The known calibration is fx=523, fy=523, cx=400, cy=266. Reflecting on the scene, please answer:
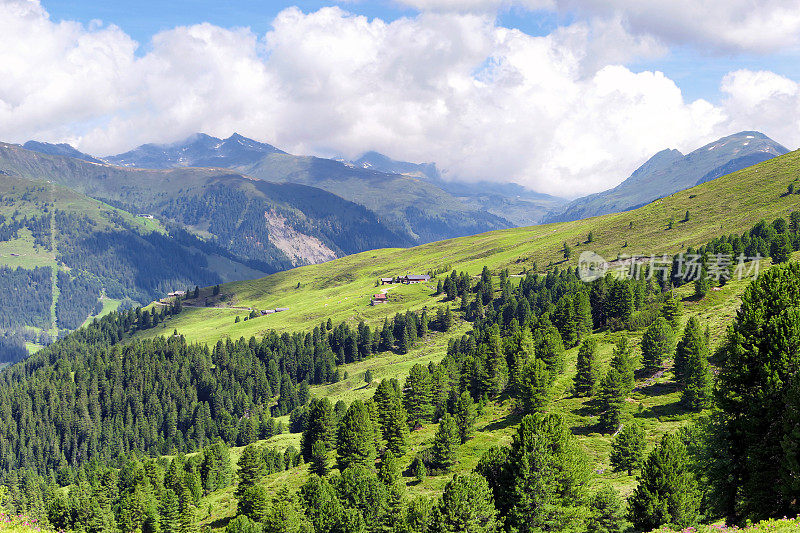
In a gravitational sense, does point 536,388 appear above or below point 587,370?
below

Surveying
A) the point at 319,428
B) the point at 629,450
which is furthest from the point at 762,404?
the point at 319,428

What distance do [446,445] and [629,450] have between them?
1188 inches

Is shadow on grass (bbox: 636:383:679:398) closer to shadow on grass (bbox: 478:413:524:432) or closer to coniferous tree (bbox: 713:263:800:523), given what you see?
shadow on grass (bbox: 478:413:524:432)

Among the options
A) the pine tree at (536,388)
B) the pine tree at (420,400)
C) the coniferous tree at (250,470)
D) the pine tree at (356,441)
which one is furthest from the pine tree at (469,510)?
the pine tree at (420,400)

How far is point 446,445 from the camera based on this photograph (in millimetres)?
90000

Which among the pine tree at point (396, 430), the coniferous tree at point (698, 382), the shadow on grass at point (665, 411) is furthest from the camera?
the pine tree at point (396, 430)

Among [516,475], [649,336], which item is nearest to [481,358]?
[649,336]

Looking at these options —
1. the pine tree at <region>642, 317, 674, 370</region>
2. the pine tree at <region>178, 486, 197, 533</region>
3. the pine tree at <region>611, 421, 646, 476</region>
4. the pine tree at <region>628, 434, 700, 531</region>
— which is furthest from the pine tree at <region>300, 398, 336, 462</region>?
the pine tree at <region>628, 434, 700, 531</region>

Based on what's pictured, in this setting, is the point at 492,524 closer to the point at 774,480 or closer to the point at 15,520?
the point at 774,480

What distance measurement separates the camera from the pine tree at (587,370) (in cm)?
10444

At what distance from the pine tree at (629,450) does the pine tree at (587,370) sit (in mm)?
31600

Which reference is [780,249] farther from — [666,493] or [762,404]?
[762,404]

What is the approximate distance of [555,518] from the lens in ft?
169

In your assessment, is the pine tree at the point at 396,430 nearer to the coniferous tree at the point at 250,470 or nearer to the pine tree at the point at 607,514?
the coniferous tree at the point at 250,470
